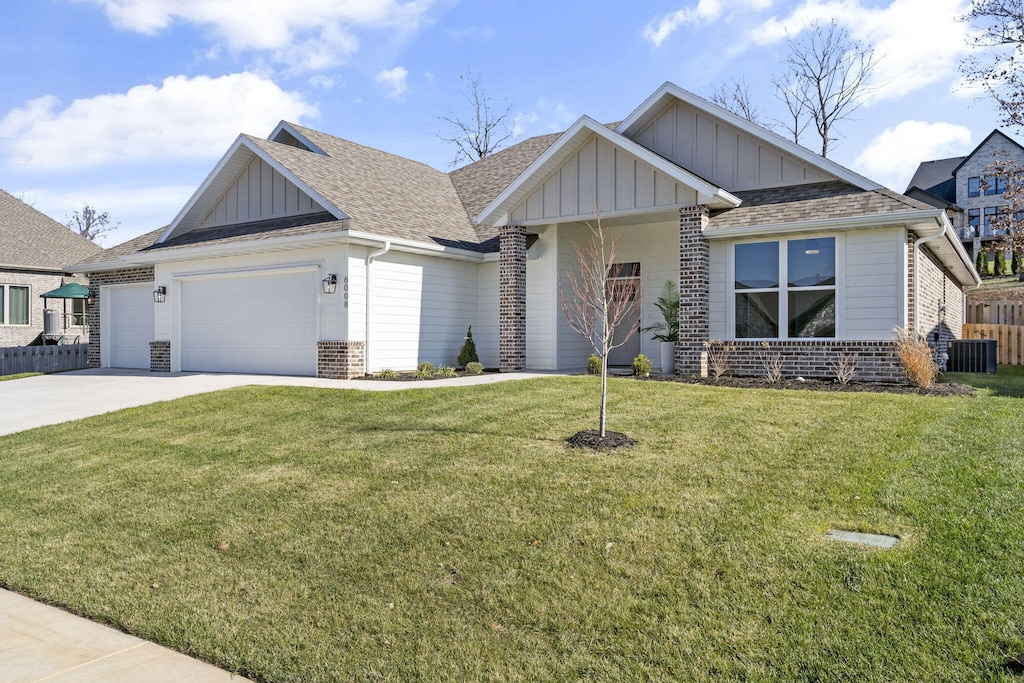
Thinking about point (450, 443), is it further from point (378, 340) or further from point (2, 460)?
point (378, 340)

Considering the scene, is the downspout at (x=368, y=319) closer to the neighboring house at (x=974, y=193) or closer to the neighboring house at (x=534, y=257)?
the neighboring house at (x=534, y=257)

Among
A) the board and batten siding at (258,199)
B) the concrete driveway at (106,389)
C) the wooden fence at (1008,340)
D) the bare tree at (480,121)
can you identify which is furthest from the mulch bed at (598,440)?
the bare tree at (480,121)

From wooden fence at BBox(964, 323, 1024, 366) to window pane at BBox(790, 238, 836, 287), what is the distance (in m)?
10.6

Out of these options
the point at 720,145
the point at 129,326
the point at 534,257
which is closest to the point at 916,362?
the point at 720,145

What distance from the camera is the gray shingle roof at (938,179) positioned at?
48.2m

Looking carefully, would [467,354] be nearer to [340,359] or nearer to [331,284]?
[340,359]

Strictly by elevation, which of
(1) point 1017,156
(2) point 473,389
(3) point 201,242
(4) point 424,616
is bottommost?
(4) point 424,616

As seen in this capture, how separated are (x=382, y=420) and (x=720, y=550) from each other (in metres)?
5.24

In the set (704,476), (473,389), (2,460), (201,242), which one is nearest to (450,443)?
(704,476)

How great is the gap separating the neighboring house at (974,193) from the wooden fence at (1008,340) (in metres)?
28.2

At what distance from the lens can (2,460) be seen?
811 centimetres

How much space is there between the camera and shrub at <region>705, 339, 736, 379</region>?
13123 mm

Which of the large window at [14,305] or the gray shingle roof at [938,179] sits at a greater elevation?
the gray shingle roof at [938,179]

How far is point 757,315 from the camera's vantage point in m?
13.1
